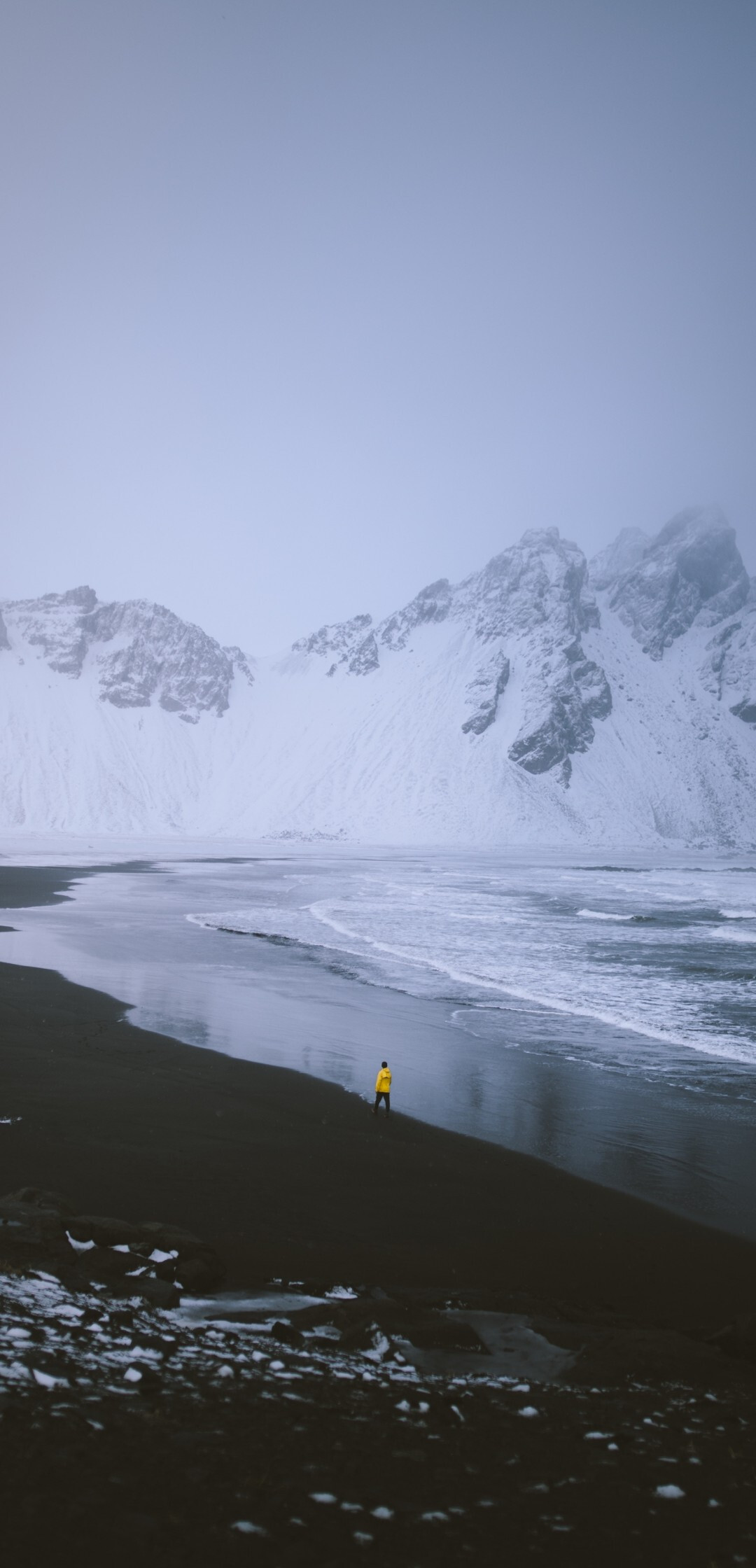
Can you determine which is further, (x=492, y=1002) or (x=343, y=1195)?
(x=492, y=1002)

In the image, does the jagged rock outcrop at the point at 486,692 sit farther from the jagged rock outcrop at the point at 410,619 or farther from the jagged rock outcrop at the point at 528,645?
the jagged rock outcrop at the point at 410,619

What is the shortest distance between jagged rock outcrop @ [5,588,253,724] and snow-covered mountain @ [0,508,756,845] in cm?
39

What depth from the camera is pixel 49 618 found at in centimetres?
18562

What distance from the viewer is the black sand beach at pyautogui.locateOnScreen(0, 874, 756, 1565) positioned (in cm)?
409

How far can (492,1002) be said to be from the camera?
70.0 ft

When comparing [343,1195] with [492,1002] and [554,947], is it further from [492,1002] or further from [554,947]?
[554,947]

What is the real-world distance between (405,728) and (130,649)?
6417cm

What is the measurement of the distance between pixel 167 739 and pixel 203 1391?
169670 millimetres

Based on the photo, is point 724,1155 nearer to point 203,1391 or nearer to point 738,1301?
point 738,1301

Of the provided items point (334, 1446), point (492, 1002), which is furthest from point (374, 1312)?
point (492, 1002)

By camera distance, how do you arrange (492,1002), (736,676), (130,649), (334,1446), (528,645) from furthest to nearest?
(736,676) < (130,649) < (528,645) < (492,1002) < (334,1446)

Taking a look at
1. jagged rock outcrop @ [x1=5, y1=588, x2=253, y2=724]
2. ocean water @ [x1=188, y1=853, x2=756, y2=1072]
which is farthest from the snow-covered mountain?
ocean water @ [x1=188, y1=853, x2=756, y2=1072]

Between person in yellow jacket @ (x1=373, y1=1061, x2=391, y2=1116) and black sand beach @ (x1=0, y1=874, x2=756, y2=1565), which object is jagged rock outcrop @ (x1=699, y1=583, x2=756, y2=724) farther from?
black sand beach @ (x1=0, y1=874, x2=756, y2=1565)

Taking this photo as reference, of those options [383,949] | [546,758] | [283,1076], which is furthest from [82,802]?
[283,1076]
